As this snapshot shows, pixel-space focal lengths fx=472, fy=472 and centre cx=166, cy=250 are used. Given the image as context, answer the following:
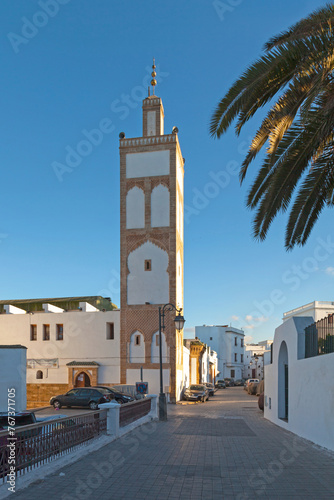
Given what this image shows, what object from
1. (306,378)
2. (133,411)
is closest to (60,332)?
(133,411)

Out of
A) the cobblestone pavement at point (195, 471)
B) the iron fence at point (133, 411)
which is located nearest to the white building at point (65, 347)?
the iron fence at point (133, 411)

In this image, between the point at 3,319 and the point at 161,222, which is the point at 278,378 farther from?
the point at 3,319

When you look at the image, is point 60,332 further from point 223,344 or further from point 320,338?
point 223,344

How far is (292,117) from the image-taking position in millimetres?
9070

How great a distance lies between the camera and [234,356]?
8438 cm

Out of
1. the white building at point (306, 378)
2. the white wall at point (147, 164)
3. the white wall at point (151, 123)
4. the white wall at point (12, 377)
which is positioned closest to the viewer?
the white building at point (306, 378)

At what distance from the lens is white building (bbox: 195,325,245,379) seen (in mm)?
82750

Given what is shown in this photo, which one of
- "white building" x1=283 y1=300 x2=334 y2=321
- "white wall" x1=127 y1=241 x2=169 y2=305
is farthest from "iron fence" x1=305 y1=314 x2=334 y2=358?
"white building" x1=283 y1=300 x2=334 y2=321

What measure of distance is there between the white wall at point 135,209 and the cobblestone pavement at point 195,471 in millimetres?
24062

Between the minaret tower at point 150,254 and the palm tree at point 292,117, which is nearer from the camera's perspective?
the palm tree at point 292,117

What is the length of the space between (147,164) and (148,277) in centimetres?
893

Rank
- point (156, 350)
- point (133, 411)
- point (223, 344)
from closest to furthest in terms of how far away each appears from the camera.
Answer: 1. point (133, 411)
2. point (156, 350)
3. point (223, 344)

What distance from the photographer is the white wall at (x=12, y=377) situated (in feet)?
73.4

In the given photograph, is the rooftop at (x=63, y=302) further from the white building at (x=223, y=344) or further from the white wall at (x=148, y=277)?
the white building at (x=223, y=344)
